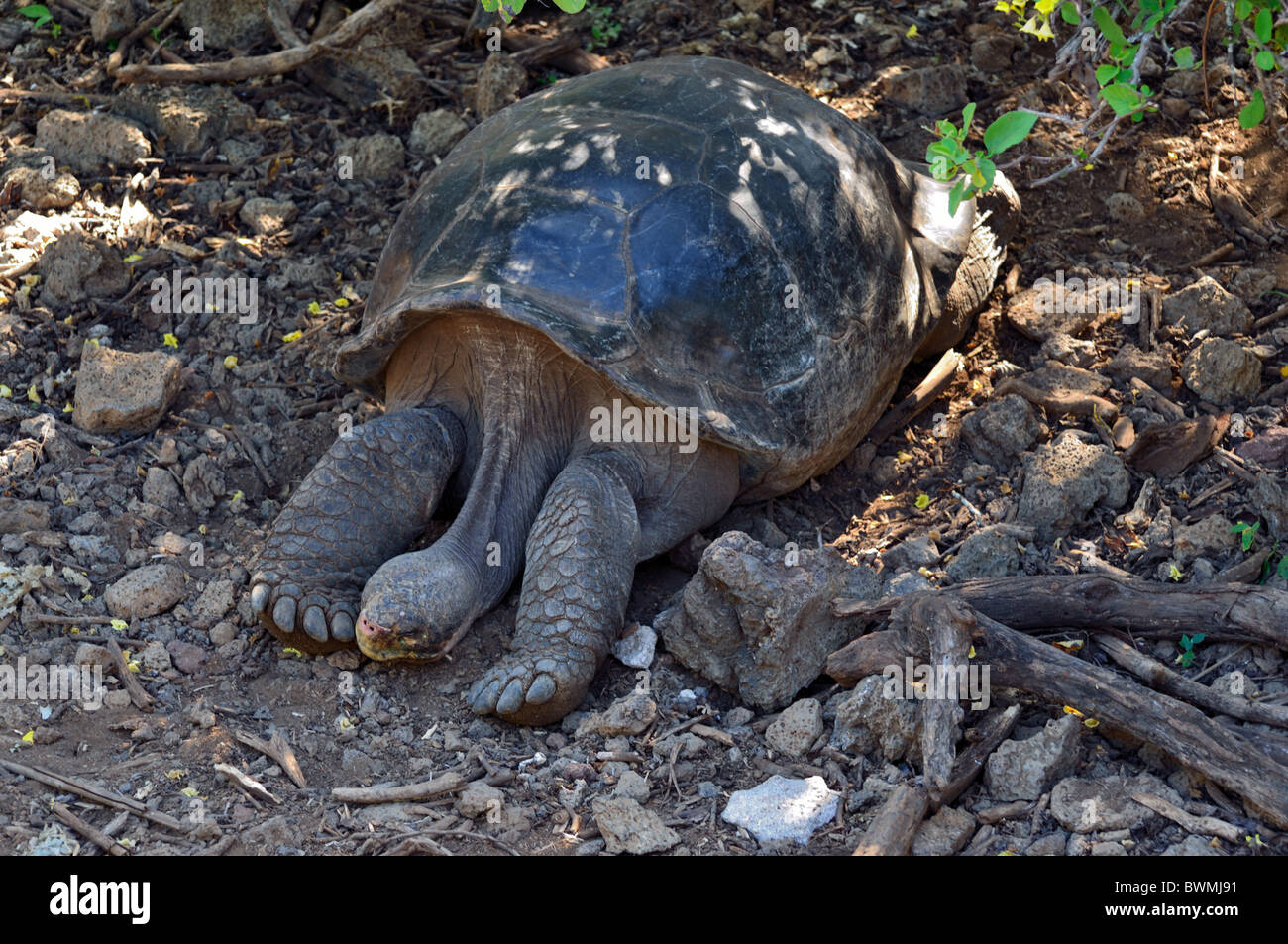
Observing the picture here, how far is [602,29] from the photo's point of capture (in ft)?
24.0

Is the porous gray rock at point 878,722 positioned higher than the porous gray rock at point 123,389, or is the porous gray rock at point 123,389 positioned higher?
the porous gray rock at point 123,389

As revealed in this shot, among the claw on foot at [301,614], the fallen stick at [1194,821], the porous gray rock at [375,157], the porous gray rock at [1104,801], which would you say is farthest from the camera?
the porous gray rock at [375,157]

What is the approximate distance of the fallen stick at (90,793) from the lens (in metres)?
3.47

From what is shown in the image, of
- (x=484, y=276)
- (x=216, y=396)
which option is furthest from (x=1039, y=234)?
(x=216, y=396)

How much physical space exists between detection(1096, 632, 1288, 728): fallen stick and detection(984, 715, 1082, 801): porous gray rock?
0.32m

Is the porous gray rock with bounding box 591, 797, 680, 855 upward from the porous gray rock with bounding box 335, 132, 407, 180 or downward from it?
downward

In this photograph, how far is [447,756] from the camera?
153 inches

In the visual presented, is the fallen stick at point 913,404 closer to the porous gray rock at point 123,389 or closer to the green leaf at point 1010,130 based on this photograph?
the green leaf at point 1010,130

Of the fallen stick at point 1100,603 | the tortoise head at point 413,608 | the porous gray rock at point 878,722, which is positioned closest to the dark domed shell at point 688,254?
the tortoise head at point 413,608

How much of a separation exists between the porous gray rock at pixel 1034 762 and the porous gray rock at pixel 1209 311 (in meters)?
2.57

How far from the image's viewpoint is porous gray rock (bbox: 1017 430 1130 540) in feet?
15.0

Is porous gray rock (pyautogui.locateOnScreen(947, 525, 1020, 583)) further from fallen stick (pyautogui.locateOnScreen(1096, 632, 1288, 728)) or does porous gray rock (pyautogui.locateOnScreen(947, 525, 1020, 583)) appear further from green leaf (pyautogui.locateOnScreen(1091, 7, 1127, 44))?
green leaf (pyautogui.locateOnScreen(1091, 7, 1127, 44))

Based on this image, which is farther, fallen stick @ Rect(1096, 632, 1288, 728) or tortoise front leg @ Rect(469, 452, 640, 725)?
tortoise front leg @ Rect(469, 452, 640, 725)

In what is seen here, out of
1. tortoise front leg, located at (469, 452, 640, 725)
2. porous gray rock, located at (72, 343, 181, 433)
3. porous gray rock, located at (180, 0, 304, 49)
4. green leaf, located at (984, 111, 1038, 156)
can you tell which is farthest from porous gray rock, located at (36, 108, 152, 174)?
green leaf, located at (984, 111, 1038, 156)
